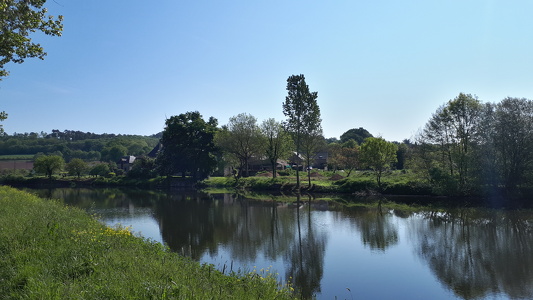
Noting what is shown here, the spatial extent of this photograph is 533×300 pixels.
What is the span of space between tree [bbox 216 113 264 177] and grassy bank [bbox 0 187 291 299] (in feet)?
154

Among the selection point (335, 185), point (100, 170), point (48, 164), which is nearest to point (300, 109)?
point (335, 185)

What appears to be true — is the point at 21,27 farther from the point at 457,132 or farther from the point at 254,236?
the point at 457,132

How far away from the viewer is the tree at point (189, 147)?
199 ft

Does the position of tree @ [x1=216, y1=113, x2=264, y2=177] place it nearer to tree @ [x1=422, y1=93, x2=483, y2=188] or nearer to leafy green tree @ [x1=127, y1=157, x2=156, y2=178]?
leafy green tree @ [x1=127, y1=157, x2=156, y2=178]

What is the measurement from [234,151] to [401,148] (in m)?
34.5

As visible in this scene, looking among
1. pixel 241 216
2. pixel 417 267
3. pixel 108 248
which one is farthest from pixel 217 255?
pixel 241 216

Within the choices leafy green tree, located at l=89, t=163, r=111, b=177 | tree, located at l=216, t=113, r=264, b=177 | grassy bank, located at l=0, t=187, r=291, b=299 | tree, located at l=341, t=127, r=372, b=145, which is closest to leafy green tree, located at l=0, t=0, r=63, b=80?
grassy bank, located at l=0, t=187, r=291, b=299

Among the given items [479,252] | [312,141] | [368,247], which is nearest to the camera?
[479,252]

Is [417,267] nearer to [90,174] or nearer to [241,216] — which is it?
[241,216]

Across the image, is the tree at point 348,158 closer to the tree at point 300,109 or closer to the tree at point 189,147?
the tree at point 300,109

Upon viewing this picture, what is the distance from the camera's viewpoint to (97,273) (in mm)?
7594

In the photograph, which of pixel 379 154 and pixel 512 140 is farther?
pixel 379 154

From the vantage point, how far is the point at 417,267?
1500 centimetres

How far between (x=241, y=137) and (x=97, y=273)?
167ft
